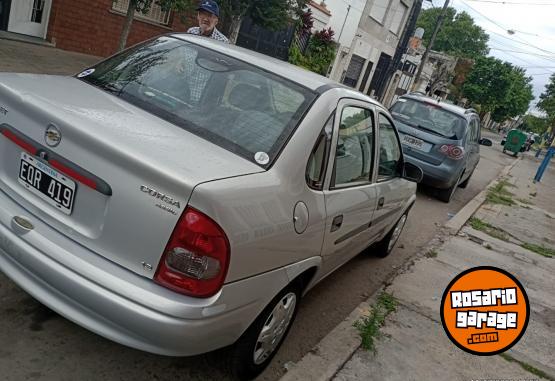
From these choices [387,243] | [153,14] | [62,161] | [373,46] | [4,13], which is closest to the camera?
[62,161]

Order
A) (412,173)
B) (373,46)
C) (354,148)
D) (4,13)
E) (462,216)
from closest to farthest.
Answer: (354,148) → (412,173) → (462,216) → (4,13) → (373,46)

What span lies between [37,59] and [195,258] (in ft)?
27.9

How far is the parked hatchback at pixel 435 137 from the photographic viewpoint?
828 centimetres

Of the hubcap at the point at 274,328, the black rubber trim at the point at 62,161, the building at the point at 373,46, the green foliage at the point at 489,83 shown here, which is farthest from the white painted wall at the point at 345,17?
the green foliage at the point at 489,83

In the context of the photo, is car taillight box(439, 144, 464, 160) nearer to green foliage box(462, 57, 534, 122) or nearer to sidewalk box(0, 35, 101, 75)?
sidewalk box(0, 35, 101, 75)

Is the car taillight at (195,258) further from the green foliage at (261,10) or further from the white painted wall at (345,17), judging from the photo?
the white painted wall at (345,17)

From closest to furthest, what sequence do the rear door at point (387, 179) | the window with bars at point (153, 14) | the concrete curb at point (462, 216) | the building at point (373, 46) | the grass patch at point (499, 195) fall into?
the rear door at point (387, 179)
the concrete curb at point (462, 216)
the grass patch at point (499, 195)
the window with bars at point (153, 14)
the building at point (373, 46)

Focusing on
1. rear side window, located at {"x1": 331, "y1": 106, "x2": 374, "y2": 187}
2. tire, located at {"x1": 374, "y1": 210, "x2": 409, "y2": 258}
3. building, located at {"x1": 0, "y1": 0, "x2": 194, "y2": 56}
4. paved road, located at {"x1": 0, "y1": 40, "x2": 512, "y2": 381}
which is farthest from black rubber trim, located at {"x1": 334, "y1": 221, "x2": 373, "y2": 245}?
building, located at {"x1": 0, "y1": 0, "x2": 194, "y2": 56}

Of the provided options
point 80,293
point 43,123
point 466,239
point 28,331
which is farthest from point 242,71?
point 466,239

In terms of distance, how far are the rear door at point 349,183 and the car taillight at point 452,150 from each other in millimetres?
4919

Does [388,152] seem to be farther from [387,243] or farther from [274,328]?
[274,328]

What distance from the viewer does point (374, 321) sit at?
141 inches

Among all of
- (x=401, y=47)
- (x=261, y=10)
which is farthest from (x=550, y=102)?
(x=261, y=10)

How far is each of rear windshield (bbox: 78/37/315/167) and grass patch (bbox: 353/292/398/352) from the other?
5.38ft
